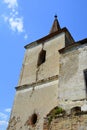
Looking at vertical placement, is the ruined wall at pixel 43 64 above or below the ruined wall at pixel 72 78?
above

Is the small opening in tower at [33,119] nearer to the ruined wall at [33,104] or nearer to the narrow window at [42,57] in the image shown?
the ruined wall at [33,104]

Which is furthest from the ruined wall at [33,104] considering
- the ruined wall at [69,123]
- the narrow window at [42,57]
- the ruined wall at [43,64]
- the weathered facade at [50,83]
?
the narrow window at [42,57]

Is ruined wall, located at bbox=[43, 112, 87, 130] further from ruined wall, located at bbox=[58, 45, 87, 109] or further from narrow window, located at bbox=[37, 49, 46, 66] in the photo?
narrow window, located at bbox=[37, 49, 46, 66]

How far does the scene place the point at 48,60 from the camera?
11578 mm

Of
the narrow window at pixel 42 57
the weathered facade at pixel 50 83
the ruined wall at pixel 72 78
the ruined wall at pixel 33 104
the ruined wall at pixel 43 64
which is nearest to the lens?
the ruined wall at pixel 72 78

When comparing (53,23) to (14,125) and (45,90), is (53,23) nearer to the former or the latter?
(45,90)

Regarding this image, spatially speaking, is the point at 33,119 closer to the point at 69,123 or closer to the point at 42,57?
the point at 69,123

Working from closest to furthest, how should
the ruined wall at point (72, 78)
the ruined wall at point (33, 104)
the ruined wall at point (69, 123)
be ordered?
the ruined wall at point (69, 123)
the ruined wall at point (72, 78)
the ruined wall at point (33, 104)

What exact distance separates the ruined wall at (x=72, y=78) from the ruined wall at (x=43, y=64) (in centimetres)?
116

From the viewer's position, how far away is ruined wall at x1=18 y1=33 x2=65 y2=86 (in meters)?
11.0

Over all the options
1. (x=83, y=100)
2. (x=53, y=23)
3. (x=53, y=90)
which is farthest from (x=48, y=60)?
(x=53, y=23)

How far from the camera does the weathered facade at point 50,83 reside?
8.18 metres

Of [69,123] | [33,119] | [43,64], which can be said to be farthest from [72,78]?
[43,64]

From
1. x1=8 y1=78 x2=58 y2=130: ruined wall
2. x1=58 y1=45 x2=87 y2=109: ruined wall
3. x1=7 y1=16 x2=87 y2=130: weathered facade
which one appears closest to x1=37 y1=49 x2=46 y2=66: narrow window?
x1=7 y1=16 x2=87 y2=130: weathered facade
